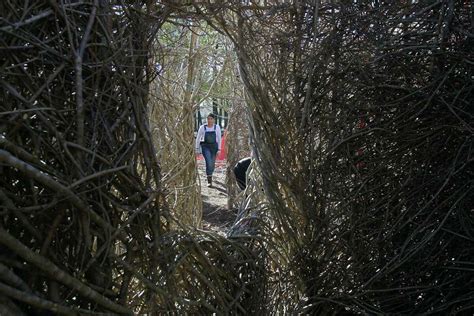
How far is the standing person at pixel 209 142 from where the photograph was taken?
9148mm

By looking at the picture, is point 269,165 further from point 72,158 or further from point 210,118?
point 210,118

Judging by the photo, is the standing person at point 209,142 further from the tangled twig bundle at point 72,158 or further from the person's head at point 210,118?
the tangled twig bundle at point 72,158

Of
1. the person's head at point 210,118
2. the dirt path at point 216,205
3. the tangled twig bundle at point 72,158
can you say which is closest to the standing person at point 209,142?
the person's head at point 210,118

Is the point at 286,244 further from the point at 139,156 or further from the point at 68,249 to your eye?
the point at 68,249

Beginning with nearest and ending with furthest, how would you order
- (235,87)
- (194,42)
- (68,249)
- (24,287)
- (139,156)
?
1. (24,287)
2. (68,249)
3. (139,156)
4. (194,42)
5. (235,87)

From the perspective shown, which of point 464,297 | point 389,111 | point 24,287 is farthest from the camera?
point 389,111

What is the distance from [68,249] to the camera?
2008 mm

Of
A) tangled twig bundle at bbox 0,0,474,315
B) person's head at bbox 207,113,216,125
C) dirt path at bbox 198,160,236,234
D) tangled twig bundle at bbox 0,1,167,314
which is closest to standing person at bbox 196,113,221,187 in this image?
person's head at bbox 207,113,216,125

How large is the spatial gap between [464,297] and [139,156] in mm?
1961

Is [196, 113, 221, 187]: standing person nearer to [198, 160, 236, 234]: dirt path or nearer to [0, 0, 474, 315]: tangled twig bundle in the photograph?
[198, 160, 236, 234]: dirt path

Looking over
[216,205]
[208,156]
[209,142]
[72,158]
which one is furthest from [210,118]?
[72,158]

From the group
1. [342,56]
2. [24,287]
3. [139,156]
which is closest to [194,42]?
[342,56]

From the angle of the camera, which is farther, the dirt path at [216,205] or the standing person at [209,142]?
the standing person at [209,142]

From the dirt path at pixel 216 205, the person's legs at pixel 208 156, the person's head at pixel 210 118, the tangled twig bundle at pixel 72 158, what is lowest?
the tangled twig bundle at pixel 72 158
